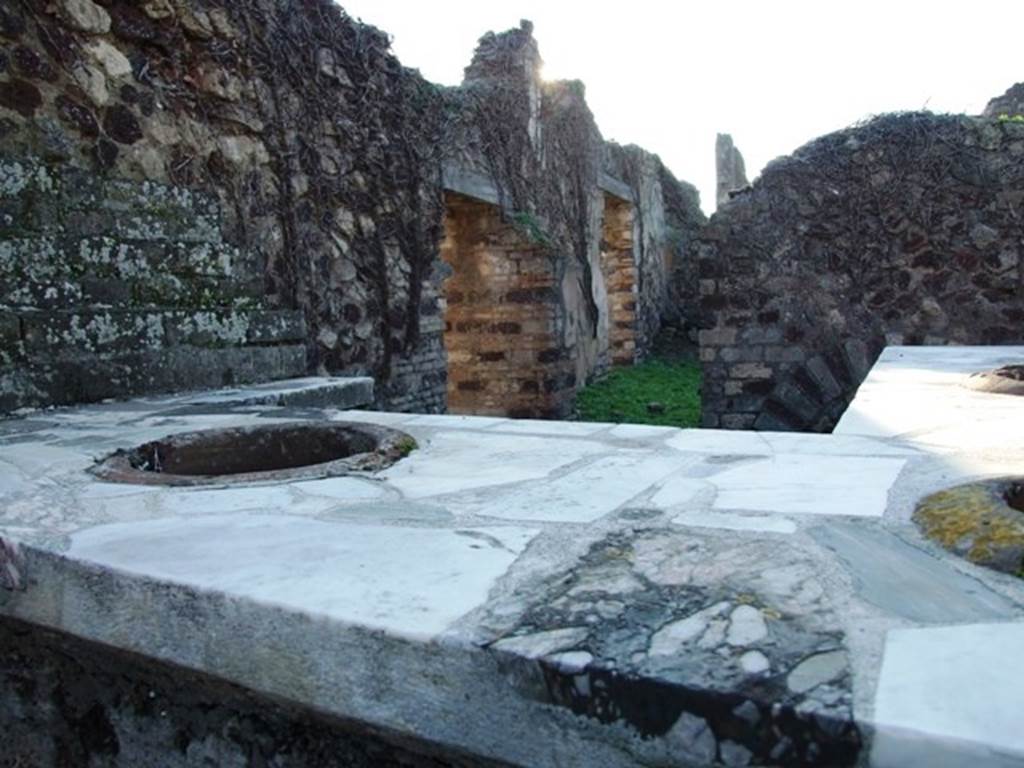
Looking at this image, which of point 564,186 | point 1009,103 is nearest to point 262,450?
point 564,186

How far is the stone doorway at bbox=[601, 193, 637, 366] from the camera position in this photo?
11.4m

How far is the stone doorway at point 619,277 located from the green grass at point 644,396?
1.32 ft

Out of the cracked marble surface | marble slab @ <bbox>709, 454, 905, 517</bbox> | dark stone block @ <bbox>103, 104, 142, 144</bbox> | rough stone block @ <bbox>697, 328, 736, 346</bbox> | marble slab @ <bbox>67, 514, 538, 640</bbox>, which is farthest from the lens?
rough stone block @ <bbox>697, 328, 736, 346</bbox>

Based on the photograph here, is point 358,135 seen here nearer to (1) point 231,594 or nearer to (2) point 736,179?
(1) point 231,594

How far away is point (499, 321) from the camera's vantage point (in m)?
8.29

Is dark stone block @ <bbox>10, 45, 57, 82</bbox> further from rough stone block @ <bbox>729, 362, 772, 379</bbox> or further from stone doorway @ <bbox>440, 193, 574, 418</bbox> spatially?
rough stone block @ <bbox>729, 362, 772, 379</bbox>

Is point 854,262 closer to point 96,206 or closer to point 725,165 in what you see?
point 96,206

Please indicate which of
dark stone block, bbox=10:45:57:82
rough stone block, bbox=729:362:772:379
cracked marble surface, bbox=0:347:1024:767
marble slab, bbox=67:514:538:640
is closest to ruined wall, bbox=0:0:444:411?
dark stone block, bbox=10:45:57:82

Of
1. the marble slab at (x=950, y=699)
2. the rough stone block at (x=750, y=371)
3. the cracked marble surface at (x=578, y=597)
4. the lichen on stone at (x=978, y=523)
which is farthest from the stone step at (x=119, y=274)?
the rough stone block at (x=750, y=371)

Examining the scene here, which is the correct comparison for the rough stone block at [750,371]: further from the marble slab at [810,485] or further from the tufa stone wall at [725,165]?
the tufa stone wall at [725,165]

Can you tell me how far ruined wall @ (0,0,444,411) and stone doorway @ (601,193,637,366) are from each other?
5.40 metres

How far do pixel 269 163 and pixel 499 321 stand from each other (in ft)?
12.9

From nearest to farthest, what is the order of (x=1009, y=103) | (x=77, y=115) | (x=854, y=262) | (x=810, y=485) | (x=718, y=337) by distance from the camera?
1. (x=810, y=485)
2. (x=77, y=115)
3. (x=854, y=262)
4. (x=718, y=337)
5. (x=1009, y=103)

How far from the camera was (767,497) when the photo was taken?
159 cm
